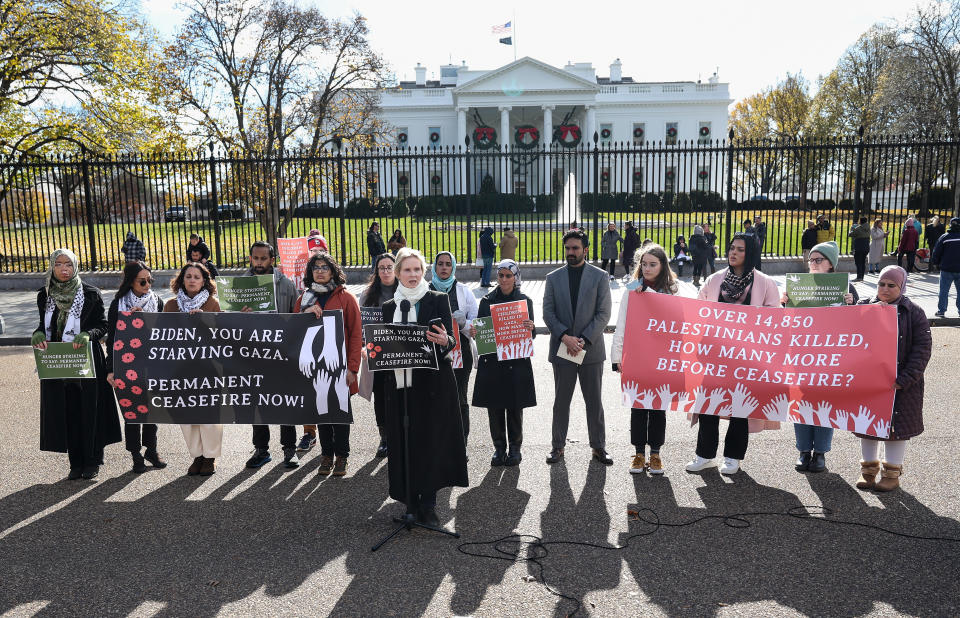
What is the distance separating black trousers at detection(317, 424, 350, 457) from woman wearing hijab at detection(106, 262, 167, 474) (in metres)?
1.41

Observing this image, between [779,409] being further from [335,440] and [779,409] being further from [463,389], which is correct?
[335,440]

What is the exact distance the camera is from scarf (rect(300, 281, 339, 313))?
5.28 m

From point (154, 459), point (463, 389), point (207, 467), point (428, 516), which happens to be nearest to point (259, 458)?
point (207, 467)

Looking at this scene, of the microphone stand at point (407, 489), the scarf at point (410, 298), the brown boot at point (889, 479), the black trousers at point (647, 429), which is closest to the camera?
the microphone stand at point (407, 489)

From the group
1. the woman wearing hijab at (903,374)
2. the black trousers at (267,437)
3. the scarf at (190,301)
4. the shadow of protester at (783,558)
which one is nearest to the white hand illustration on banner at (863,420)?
the woman wearing hijab at (903,374)

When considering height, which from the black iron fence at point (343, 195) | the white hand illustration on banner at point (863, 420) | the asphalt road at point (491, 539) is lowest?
the asphalt road at point (491, 539)

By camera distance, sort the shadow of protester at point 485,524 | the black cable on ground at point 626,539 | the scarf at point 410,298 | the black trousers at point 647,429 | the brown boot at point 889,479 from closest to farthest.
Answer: the shadow of protester at point 485,524 → the black cable on ground at point 626,539 → the scarf at point 410,298 → the brown boot at point 889,479 → the black trousers at point 647,429

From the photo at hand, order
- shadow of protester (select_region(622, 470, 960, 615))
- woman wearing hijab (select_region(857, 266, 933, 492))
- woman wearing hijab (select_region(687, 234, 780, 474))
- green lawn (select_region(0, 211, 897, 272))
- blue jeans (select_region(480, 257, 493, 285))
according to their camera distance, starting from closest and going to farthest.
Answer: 1. shadow of protester (select_region(622, 470, 960, 615))
2. woman wearing hijab (select_region(857, 266, 933, 492))
3. woman wearing hijab (select_region(687, 234, 780, 474))
4. blue jeans (select_region(480, 257, 493, 285))
5. green lawn (select_region(0, 211, 897, 272))

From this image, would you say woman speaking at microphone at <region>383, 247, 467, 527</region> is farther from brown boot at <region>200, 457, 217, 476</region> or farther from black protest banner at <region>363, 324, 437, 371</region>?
brown boot at <region>200, 457, 217, 476</region>

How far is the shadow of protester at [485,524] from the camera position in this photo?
11.9 feet

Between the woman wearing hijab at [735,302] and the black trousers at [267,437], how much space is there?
326 centimetres

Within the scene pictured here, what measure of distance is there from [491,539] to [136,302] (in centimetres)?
344

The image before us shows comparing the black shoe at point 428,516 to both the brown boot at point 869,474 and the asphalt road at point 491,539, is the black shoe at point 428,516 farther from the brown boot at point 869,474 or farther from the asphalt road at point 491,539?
the brown boot at point 869,474

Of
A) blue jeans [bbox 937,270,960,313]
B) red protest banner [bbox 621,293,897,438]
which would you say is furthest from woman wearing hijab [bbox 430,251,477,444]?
blue jeans [bbox 937,270,960,313]
